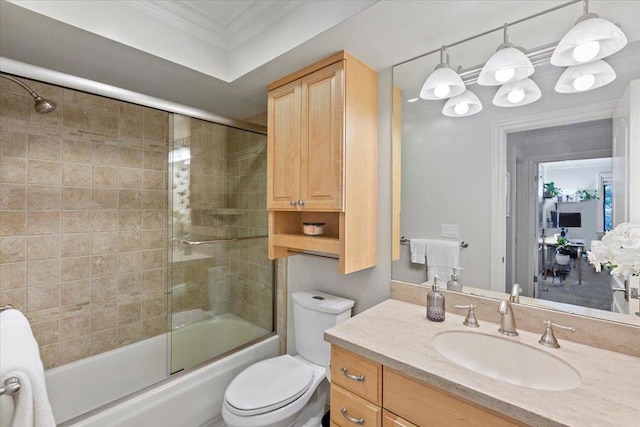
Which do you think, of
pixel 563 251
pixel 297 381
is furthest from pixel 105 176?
pixel 563 251

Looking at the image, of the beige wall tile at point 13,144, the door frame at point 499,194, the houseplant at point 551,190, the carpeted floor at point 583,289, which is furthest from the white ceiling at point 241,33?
the carpeted floor at point 583,289

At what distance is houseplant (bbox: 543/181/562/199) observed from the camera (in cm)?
120

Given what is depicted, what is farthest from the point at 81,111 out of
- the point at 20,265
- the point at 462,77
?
Answer: the point at 462,77

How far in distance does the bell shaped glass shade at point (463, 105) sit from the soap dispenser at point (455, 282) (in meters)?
0.78

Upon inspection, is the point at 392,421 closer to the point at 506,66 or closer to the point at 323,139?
the point at 323,139

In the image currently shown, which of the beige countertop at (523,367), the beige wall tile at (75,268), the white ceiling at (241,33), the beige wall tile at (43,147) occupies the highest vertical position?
the white ceiling at (241,33)

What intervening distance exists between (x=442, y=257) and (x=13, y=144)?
2590mm

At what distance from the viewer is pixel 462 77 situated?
1.40 metres

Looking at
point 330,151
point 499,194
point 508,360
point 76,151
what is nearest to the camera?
point 508,360

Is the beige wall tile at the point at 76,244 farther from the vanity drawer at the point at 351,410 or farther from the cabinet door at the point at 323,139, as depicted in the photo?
the vanity drawer at the point at 351,410

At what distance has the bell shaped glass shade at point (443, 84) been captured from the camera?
1404mm

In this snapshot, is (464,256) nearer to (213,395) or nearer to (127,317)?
(213,395)

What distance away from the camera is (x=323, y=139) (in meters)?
1.50

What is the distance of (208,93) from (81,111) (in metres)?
0.86
